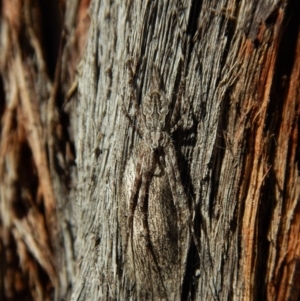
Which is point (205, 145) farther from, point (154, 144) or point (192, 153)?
point (154, 144)

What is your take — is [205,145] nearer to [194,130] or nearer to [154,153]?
[194,130]

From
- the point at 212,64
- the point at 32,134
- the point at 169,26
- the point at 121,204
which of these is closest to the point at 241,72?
the point at 212,64

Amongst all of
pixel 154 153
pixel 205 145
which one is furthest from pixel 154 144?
pixel 205 145
